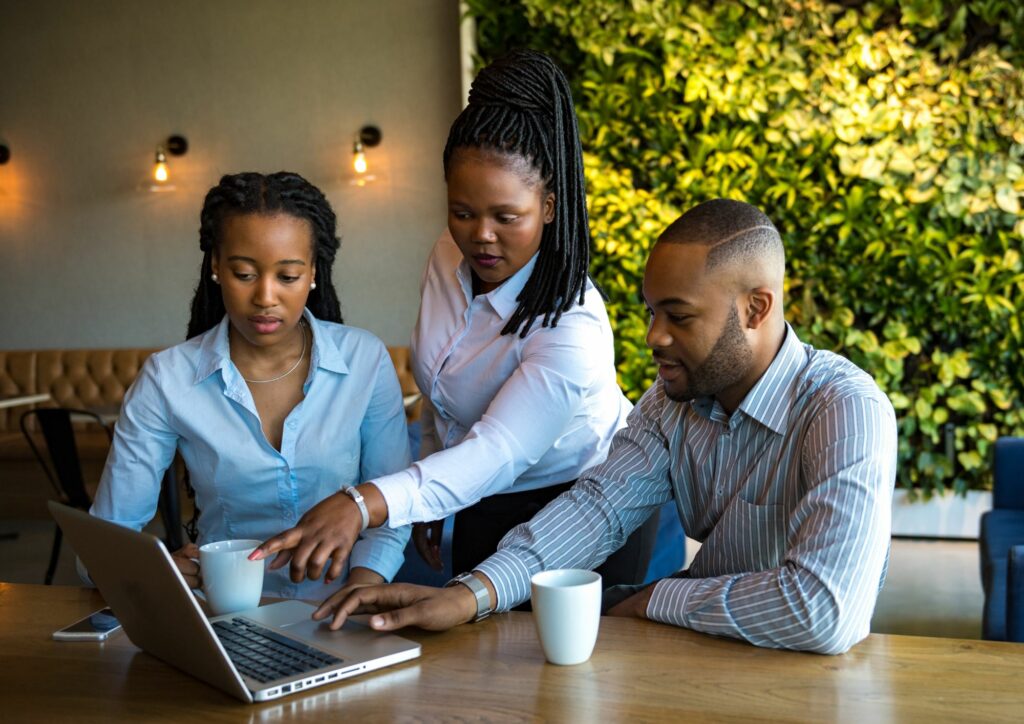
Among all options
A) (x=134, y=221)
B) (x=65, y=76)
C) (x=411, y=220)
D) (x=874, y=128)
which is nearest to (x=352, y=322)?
(x=411, y=220)

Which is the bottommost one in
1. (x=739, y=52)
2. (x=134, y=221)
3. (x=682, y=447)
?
(x=682, y=447)

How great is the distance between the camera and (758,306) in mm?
1428

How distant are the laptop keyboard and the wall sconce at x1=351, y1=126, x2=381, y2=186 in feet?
14.5

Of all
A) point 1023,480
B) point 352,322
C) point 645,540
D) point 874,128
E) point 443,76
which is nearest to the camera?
point 645,540

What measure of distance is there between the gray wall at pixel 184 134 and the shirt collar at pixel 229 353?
3.80m

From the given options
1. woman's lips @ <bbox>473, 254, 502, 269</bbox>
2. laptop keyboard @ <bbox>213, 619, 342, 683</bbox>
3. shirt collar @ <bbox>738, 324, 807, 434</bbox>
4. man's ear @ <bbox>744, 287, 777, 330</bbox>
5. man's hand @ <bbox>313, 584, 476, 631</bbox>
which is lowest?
laptop keyboard @ <bbox>213, 619, 342, 683</bbox>

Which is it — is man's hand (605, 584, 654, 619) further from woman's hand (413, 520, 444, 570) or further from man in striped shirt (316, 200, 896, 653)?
woman's hand (413, 520, 444, 570)

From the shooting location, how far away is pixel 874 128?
4.30 m

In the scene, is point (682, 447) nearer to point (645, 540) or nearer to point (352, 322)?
point (645, 540)

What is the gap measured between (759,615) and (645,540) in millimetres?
588

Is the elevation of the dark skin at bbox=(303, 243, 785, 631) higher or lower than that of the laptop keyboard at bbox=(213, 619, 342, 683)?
higher

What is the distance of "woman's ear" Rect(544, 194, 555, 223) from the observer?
5.57 ft

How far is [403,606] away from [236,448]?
489 millimetres

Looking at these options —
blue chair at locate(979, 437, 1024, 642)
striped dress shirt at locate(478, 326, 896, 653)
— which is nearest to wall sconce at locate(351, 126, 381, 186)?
blue chair at locate(979, 437, 1024, 642)
